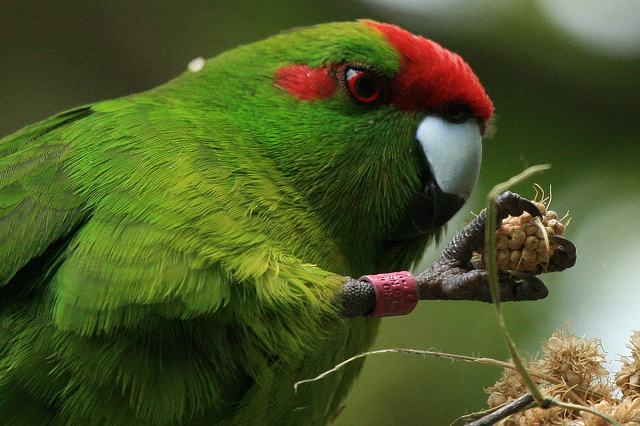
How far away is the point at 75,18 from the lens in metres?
4.18

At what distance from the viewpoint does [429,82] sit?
2.50m

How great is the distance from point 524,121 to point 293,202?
2.16 m

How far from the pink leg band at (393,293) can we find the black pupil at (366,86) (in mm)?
580

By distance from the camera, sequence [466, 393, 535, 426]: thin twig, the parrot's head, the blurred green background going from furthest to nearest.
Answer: the blurred green background → the parrot's head → [466, 393, 535, 426]: thin twig

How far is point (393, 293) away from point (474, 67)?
2325 mm

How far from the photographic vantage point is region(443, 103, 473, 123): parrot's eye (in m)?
2.52

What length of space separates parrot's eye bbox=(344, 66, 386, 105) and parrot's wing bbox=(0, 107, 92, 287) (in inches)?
32.9

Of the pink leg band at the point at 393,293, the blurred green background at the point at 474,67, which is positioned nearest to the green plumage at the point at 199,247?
the pink leg band at the point at 393,293

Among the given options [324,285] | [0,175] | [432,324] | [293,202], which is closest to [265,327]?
[324,285]

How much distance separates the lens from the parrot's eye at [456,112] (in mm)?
2516

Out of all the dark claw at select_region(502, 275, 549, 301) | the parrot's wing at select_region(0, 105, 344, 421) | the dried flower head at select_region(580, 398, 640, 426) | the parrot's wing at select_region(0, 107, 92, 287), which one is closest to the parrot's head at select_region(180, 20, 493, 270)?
the parrot's wing at select_region(0, 105, 344, 421)

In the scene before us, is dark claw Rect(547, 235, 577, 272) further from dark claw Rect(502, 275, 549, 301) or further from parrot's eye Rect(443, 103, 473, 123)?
parrot's eye Rect(443, 103, 473, 123)

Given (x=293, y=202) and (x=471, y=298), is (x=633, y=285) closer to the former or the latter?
(x=471, y=298)

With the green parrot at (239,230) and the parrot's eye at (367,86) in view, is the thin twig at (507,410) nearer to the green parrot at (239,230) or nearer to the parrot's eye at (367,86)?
the green parrot at (239,230)
